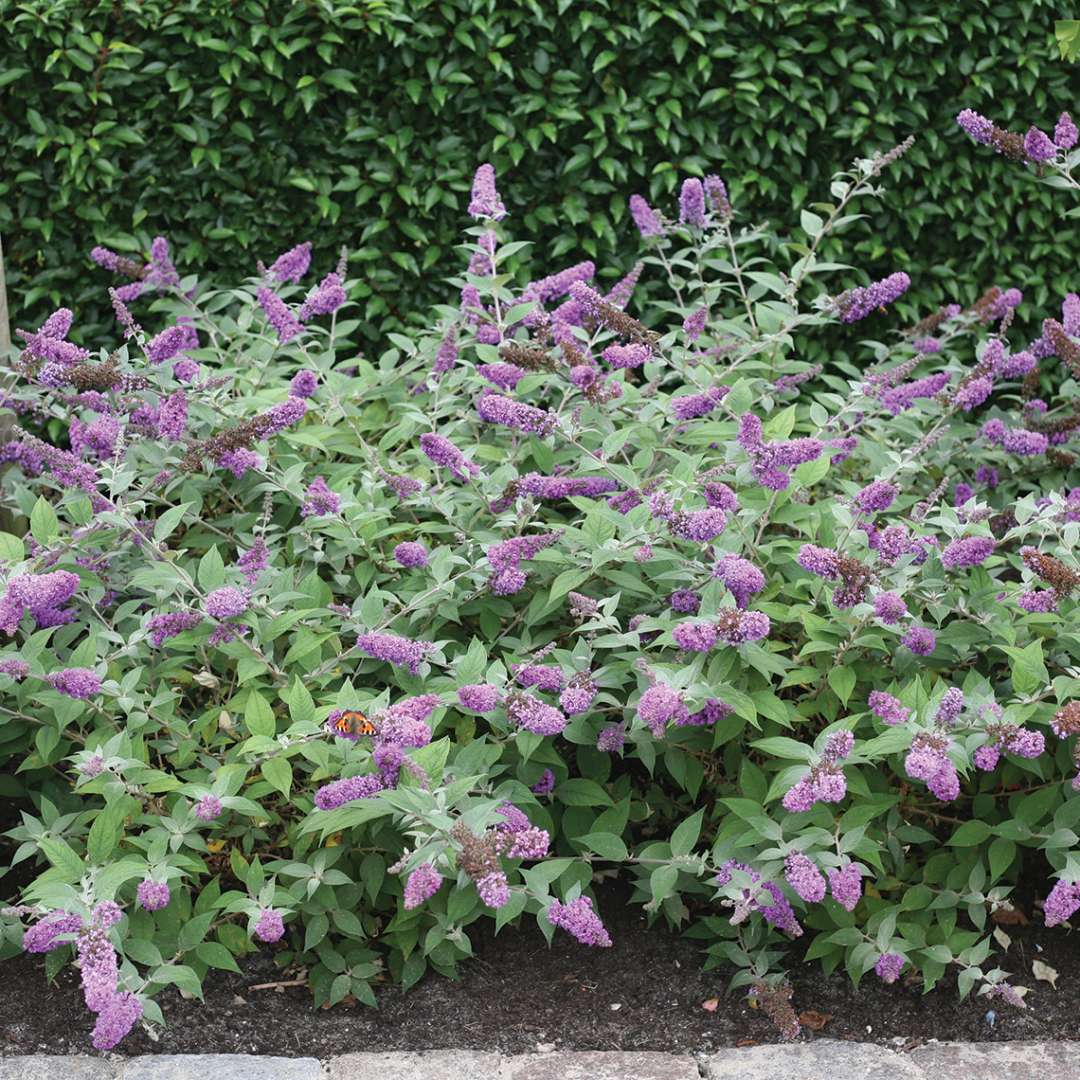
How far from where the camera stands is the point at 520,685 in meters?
3.01

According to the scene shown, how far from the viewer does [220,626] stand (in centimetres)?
315

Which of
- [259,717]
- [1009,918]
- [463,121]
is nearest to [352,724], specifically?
[259,717]

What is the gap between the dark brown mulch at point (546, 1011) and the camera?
2.90 meters

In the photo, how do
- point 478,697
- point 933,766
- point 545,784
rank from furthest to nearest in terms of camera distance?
point 545,784 < point 478,697 < point 933,766

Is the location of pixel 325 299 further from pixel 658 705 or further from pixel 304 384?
pixel 658 705

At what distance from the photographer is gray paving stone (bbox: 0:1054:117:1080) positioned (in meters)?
2.69

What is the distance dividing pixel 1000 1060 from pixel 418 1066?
3.75 ft

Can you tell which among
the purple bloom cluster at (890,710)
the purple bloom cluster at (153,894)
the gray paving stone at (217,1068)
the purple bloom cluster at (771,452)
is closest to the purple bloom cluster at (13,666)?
the purple bloom cluster at (153,894)

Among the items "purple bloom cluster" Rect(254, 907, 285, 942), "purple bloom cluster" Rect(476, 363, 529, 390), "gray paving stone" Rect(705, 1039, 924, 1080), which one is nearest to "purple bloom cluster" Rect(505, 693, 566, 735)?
"purple bloom cluster" Rect(254, 907, 285, 942)

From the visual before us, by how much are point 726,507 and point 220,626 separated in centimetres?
115

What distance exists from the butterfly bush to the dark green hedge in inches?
68.5

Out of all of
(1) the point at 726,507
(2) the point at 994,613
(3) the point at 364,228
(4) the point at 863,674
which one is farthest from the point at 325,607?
(3) the point at 364,228

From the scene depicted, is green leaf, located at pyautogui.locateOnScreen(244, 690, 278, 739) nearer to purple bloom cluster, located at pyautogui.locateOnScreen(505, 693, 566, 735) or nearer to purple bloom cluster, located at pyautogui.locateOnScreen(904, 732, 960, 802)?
purple bloom cluster, located at pyautogui.locateOnScreen(505, 693, 566, 735)

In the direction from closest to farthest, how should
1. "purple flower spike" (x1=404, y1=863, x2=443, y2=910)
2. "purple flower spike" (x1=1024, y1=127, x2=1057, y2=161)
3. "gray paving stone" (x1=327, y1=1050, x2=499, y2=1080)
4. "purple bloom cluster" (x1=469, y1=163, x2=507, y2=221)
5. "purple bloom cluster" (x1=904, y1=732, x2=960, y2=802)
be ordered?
1. "purple flower spike" (x1=404, y1=863, x2=443, y2=910)
2. "purple bloom cluster" (x1=904, y1=732, x2=960, y2=802)
3. "gray paving stone" (x1=327, y1=1050, x2=499, y2=1080)
4. "purple flower spike" (x1=1024, y1=127, x2=1057, y2=161)
5. "purple bloom cluster" (x1=469, y1=163, x2=507, y2=221)
